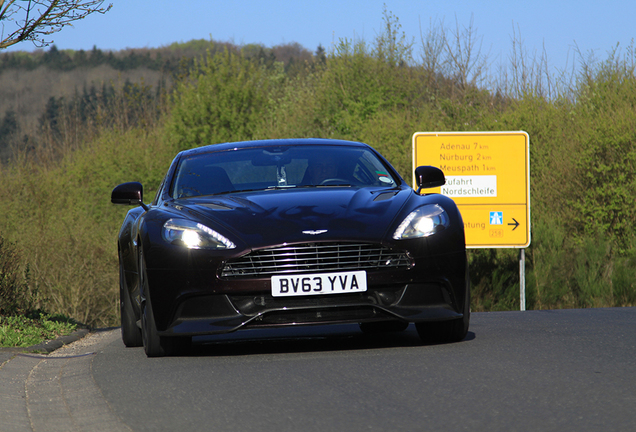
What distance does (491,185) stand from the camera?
16203mm

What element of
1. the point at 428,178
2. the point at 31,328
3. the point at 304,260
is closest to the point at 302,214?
the point at 304,260

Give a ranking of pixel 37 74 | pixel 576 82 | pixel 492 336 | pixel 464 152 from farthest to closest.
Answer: pixel 37 74, pixel 576 82, pixel 464 152, pixel 492 336

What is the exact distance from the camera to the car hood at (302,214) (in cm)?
566

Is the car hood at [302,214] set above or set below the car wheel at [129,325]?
above

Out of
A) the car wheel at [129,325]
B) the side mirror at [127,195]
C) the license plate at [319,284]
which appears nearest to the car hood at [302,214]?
the license plate at [319,284]

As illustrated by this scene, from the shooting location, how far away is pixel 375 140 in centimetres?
2848

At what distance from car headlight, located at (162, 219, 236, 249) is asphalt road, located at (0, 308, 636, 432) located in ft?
2.55

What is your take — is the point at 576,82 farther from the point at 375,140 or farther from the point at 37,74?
the point at 37,74

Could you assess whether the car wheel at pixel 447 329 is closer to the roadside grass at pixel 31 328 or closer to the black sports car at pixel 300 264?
the black sports car at pixel 300 264

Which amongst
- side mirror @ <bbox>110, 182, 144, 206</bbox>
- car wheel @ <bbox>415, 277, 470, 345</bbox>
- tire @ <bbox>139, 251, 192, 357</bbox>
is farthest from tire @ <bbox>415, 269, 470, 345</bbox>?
side mirror @ <bbox>110, 182, 144, 206</bbox>

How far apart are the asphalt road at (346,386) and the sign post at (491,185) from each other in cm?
910

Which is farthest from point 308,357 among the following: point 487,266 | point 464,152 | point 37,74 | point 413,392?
point 37,74

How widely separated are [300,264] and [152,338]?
1237 mm

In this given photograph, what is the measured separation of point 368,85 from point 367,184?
3289 centimetres
